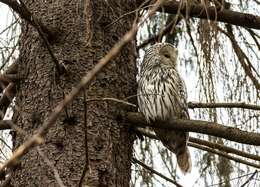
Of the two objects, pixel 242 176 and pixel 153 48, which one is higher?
pixel 153 48

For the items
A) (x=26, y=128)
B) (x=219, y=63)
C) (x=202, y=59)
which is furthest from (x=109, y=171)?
(x=219, y=63)

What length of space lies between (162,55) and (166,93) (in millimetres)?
266

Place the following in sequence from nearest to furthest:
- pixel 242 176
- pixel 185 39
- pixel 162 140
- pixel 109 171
Answer: 1. pixel 109 171
2. pixel 242 176
3. pixel 162 140
4. pixel 185 39

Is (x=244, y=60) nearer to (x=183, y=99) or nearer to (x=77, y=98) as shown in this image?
(x=183, y=99)

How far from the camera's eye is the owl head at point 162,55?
9.99ft

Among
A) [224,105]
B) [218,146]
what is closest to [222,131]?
[224,105]

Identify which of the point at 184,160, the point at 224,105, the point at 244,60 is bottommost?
the point at 184,160

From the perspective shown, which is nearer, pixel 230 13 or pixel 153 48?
pixel 230 13

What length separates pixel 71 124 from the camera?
218 centimetres

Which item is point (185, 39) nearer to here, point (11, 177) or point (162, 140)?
point (162, 140)

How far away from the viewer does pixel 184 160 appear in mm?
3047

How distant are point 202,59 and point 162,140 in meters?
0.68

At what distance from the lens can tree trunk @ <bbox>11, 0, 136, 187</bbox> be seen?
212 cm

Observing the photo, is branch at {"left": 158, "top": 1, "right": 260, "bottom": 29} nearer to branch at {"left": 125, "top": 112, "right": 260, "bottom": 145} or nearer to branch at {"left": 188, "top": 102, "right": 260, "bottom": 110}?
branch at {"left": 188, "top": 102, "right": 260, "bottom": 110}
